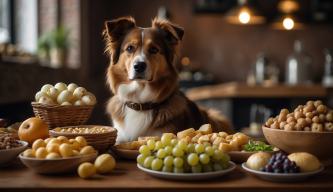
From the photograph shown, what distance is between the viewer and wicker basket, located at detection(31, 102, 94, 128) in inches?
66.4

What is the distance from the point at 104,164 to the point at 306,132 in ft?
2.13

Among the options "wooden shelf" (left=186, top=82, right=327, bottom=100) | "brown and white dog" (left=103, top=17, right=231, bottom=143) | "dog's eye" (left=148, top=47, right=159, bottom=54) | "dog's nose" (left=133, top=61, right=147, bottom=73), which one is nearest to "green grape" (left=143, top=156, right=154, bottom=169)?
"brown and white dog" (left=103, top=17, right=231, bottom=143)

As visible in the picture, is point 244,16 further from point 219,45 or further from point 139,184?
point 139,184

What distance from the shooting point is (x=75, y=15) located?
248 inches

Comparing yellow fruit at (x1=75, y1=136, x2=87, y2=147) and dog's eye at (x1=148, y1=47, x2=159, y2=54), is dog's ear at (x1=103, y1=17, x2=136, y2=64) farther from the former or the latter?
yellow fruit at (x1=75, y1=136, x2=87, y2=147)

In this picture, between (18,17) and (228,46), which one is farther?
(228,46)

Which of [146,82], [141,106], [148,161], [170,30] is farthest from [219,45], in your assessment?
[148,161]

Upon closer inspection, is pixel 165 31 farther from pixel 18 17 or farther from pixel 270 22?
pixel 270 22

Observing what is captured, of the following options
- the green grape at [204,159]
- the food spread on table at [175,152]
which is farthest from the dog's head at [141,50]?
the green grape at [204,159]

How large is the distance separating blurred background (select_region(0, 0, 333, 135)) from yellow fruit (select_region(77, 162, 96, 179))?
3709mm

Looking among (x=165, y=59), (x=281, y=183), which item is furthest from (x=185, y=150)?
(x=165, y=59)

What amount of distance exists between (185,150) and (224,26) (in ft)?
20.5

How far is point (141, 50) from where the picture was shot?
2447mm

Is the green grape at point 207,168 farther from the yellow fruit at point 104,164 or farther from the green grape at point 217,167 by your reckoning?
the yellow fruit at point 104,164
